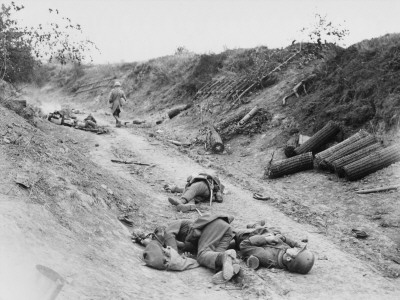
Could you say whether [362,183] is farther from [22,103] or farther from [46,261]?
[22,103]

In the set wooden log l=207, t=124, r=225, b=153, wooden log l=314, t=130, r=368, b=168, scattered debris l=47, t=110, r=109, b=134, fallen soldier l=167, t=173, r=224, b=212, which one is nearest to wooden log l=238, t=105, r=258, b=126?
wooden log l=207, t=124, r=225, b=153

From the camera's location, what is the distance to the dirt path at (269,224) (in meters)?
5.41

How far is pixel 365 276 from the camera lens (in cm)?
596

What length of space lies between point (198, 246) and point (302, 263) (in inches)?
54.0

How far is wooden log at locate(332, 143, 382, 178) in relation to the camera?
10.4m

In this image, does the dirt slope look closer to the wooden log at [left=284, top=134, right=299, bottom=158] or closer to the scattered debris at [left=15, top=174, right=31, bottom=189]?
the scattered debris at [left=15, top=174, right=31, bottom=189]

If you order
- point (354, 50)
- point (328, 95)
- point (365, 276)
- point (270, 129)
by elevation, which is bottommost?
point (365, 276)

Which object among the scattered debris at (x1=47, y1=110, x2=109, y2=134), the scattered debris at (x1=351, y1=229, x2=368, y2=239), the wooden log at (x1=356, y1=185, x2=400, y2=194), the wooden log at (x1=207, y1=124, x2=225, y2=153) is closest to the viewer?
the scattered debris at (x1=351, y1=229, x2=368, y2=239)

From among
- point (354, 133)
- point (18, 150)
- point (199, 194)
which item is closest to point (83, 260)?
point (18, 150)

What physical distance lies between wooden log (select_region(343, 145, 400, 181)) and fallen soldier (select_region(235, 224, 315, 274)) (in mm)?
4250

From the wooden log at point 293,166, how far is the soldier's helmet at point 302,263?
214 inches

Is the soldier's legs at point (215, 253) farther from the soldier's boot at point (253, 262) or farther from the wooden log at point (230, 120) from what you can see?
the wooden log at point (230, 120)

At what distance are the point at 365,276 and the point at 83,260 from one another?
3601 millimetres

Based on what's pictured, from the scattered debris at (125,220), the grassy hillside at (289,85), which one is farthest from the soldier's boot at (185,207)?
the grassy hillside at (289,85)
